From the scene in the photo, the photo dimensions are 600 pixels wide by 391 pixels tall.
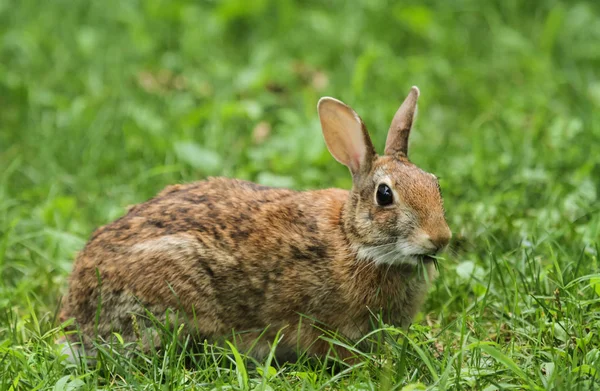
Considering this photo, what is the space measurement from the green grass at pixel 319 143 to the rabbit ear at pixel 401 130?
73cm

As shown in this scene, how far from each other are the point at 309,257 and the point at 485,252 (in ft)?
3.85

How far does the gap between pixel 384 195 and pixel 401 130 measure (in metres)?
0.58

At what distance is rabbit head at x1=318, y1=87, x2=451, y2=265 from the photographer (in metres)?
4.82

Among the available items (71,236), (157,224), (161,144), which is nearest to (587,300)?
(157,224)

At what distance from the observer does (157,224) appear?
520cm

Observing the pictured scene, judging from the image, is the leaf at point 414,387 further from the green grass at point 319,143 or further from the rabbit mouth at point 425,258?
the rabbit mouth at point 425,258

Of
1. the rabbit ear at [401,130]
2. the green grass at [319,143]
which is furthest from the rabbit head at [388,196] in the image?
the green grass at [319,143]

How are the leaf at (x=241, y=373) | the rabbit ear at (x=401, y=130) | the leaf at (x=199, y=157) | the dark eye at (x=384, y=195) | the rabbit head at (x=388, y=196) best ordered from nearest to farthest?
the leaf at (x=241, y=373), the rabbit head at (x=388, y=196), the dark eye at (x=384, y=195), the rabbit ear at (x=401, y=130), the leaf at (x=199, y=157)

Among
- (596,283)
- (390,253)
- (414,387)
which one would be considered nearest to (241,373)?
(414,387)

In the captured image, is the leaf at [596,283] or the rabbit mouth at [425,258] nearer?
the leaf at [596,283]

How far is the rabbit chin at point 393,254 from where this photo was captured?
4.84 m

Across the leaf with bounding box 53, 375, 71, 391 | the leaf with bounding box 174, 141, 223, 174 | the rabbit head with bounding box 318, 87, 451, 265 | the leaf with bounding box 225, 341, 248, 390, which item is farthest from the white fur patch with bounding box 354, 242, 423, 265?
the leaf with bounding box 174, 141, 223, 174

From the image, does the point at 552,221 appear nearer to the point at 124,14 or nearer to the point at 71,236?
the point at 71,236

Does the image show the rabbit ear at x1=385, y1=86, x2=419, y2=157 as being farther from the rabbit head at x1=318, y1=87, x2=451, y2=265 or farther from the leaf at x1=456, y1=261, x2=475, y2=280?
the leaf at x1=456, y1=261, x2=475, y2=280
